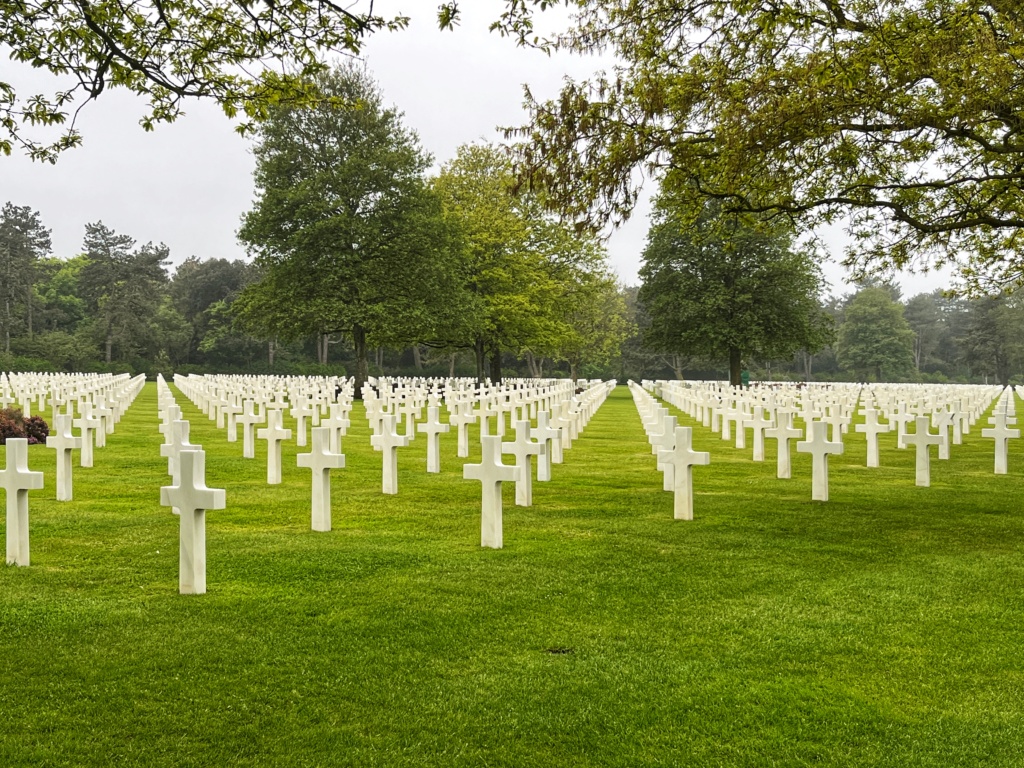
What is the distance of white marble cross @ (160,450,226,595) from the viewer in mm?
5715

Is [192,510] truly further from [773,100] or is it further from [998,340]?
[998,340]

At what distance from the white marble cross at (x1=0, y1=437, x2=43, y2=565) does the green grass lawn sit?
0.79 feet

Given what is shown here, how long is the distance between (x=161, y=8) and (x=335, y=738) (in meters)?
4.66

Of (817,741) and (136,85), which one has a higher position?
(136,85)

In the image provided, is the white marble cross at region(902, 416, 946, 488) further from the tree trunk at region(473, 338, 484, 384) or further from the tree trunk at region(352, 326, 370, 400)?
the tree trunk at region(473, 338, 484, 384)

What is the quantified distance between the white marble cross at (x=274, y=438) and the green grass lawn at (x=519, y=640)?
64.1 inches

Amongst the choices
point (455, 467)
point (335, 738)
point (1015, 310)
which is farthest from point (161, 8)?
point (1015, 310)

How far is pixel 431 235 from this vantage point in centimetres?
3731

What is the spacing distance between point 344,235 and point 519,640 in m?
33.1

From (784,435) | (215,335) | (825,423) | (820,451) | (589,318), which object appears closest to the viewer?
(825,423)

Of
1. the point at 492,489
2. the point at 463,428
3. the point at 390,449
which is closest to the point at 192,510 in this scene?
the point at 492,489

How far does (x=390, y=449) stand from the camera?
34.0ft

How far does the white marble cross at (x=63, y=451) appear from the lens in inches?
370

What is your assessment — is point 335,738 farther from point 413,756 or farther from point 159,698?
point 159,698
